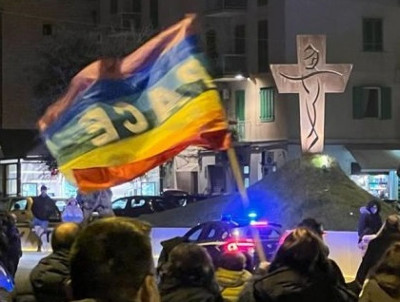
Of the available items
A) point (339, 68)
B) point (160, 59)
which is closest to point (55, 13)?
point (339, 68)

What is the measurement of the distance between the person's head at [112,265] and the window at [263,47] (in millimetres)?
45303

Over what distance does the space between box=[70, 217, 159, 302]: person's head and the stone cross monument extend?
23.0 m

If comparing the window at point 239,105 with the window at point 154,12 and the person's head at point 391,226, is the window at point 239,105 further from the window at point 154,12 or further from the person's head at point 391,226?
the person's head at point 391,226

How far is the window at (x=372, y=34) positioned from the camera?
48.8 meters

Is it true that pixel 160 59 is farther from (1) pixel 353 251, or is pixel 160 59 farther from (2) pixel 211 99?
(1) pixel 353 251

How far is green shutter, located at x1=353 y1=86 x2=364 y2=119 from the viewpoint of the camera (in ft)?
156

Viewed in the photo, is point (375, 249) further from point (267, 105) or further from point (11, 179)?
point (11, 179)

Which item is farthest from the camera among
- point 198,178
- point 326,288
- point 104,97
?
point 198,178

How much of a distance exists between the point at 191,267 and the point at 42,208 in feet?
73.5

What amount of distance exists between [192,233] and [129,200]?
18505 mm

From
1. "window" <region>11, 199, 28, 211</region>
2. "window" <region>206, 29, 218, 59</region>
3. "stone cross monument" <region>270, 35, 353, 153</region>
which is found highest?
"window" <region>206, 29, 218, 59</region>

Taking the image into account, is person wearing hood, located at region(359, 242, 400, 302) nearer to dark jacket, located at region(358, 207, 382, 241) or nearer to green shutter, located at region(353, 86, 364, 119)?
dark jacket, located at region(358, 207, 382, 241)

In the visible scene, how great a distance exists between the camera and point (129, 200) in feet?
128

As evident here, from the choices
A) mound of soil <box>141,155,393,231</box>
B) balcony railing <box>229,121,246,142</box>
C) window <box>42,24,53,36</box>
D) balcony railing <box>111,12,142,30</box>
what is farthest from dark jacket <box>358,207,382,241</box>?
window <box>42,24,53,36</box>
